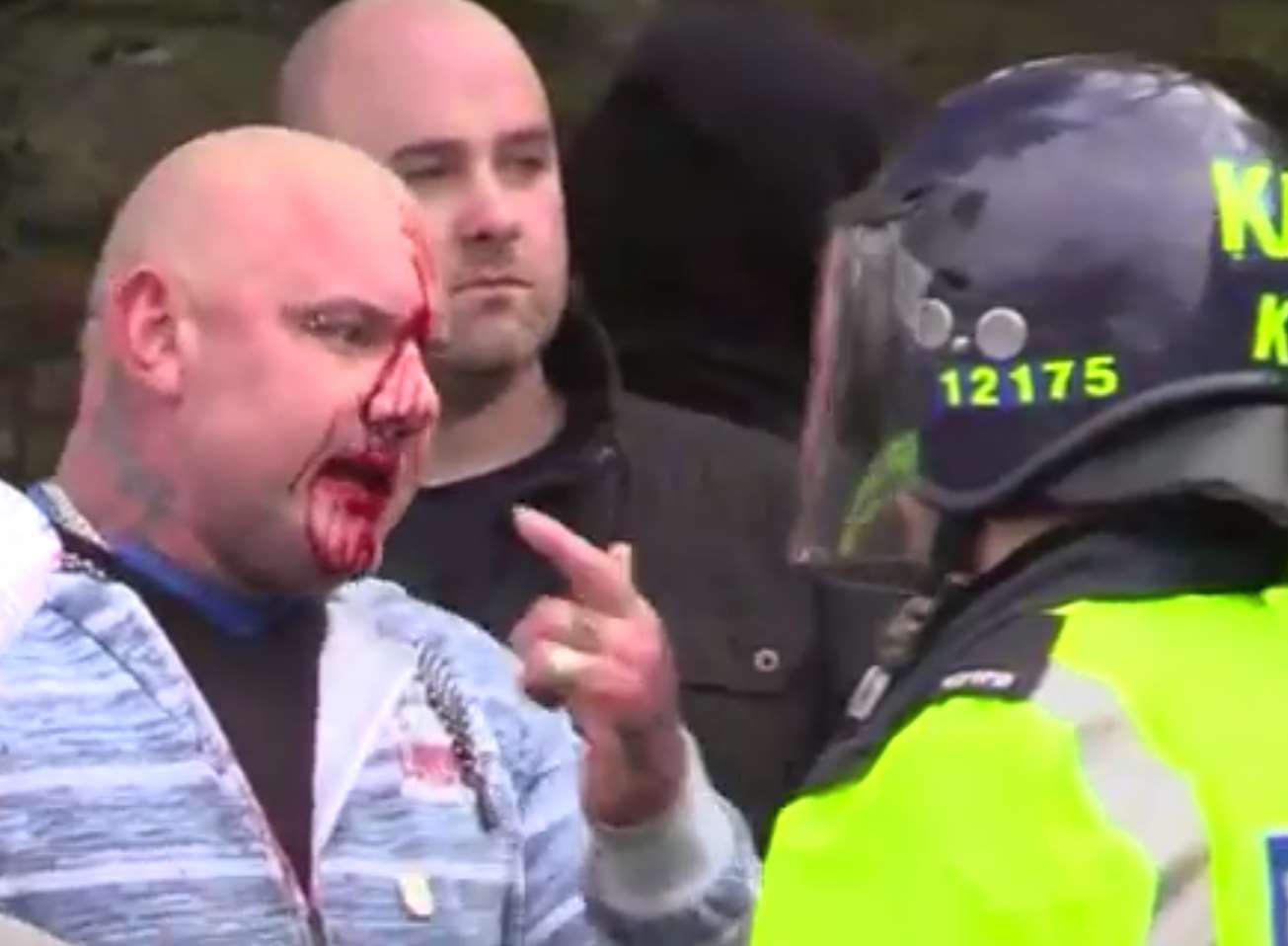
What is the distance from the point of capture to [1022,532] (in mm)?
2615

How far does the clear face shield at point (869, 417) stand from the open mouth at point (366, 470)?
1.27 feet

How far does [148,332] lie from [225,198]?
0.12 m

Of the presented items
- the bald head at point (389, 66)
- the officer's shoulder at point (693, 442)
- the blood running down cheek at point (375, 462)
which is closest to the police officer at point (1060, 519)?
the blood running down cheek at point (375, 462)

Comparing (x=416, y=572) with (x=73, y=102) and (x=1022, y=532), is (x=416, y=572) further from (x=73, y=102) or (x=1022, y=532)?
(x=73, y=102)

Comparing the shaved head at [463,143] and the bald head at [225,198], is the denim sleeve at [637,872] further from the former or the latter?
the shaved head at [463,143]

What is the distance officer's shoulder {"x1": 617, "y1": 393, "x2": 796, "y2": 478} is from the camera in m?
3.90

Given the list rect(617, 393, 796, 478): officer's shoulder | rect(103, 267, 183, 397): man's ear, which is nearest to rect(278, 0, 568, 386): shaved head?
rect(617, 393, 796, 478): officer's shoulder

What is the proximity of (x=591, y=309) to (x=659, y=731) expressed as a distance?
56.3 inches

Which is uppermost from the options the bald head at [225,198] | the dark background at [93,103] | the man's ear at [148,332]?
the bald head at [225,198]

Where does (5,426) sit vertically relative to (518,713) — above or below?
below

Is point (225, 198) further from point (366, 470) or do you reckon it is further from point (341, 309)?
point (366, 470)

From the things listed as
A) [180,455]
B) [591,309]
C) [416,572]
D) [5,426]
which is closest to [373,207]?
[180,455]

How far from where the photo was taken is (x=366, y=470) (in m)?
3.11

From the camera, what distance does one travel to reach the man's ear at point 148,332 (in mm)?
3066
